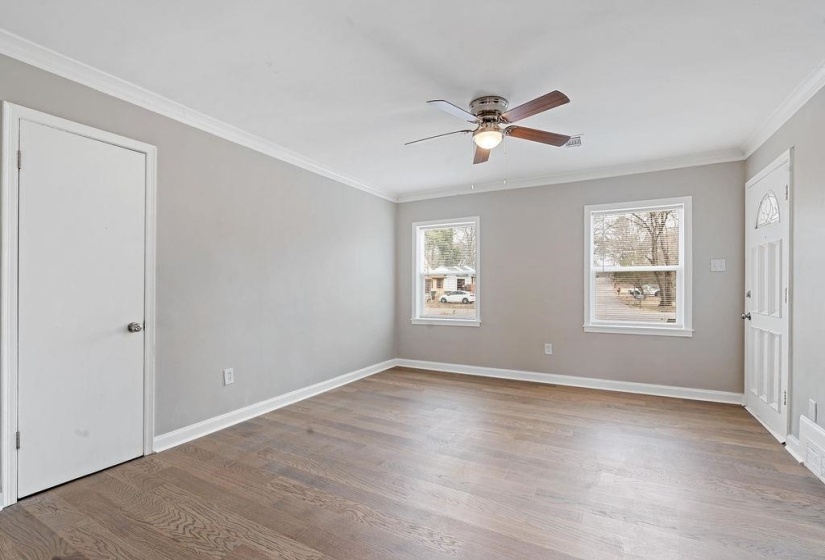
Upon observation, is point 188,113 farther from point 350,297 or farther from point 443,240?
point 443,240

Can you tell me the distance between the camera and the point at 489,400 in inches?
166

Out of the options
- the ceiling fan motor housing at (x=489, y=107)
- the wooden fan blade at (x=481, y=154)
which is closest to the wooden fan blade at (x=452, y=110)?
the ceiling fan motor housing at (x=489, y=107)

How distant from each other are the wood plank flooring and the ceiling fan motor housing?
95.7 inches

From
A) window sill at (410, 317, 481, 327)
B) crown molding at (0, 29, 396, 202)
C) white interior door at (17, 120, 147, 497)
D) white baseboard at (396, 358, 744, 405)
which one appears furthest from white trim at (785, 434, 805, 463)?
crown molding at (0, 29, 396, 202)

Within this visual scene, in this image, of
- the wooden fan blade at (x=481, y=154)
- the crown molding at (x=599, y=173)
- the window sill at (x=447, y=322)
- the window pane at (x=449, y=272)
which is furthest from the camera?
the window pane at (x=449, y=272)

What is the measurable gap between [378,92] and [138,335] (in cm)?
239

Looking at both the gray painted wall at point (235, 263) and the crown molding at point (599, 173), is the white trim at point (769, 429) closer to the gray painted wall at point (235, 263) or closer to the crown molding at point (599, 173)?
the crown molding at point (599, 173)

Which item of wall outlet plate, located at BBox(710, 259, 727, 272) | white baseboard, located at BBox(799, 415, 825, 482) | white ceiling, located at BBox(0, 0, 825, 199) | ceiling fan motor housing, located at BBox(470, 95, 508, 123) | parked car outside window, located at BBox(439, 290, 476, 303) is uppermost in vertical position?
white ceiling, located at BBox(0, 0, 825, 199)

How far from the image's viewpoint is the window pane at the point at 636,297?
14.5 ft

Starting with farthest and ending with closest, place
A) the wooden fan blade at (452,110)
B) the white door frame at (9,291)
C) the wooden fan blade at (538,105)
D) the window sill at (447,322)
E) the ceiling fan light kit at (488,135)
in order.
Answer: the window sill at (447,322)
the ceiling fan light kit at (488,135)
the wooden fan blade at (452,110)
the wooden fan blade at (538,105)
the white door frame at (9,291)

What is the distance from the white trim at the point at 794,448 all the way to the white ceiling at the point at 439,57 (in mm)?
2455

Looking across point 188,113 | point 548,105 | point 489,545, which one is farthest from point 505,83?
point 489,545

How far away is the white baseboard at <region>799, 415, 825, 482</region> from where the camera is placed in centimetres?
249

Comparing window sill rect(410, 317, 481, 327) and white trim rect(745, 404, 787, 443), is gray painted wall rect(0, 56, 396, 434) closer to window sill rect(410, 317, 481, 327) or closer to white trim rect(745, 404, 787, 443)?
window sill rect(410, 317, 481, 327)
